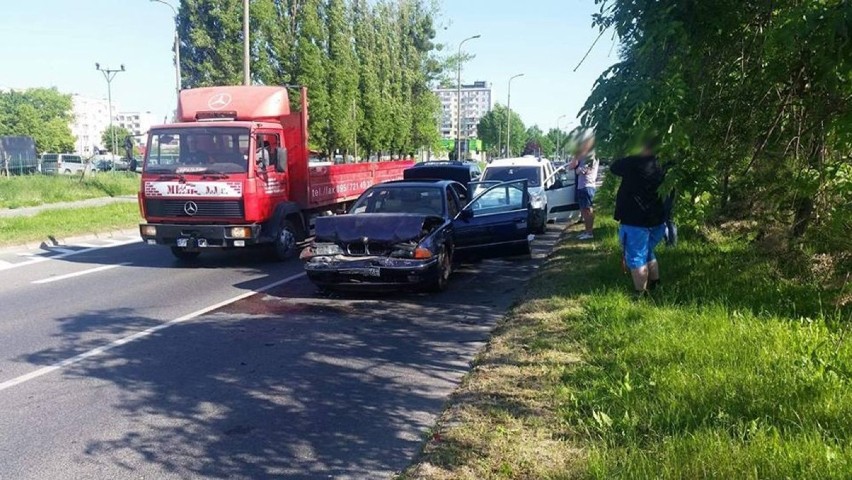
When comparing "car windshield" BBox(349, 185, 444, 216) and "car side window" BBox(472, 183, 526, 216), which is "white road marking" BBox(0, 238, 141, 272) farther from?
"car side window" BBox(472, 183, 526, 216)

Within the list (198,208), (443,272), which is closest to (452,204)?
(443,272)

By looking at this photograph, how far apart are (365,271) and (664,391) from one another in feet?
16.4

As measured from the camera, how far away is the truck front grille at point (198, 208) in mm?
11250

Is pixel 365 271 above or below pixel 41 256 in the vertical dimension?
above

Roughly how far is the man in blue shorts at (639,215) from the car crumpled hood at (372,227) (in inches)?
113

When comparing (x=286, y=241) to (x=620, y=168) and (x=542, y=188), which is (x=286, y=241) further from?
(x=620, y=168)

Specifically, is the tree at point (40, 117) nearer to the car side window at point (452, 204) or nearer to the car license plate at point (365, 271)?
the car side window at point (452, 204)

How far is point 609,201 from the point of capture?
58.1ft

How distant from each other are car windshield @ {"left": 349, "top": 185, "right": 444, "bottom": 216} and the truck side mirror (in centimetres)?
223

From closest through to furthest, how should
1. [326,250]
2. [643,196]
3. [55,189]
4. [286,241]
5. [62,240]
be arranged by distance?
1. [643,196]
2. [326,250]
3. [286,241]
4. [62,240]
5. [55,189]

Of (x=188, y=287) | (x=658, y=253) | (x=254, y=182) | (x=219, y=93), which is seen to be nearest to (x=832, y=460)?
(x=658, y=253)

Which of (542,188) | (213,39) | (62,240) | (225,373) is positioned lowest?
Result: (225,373)

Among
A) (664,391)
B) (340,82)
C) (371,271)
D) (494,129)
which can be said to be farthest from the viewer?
(494,129)

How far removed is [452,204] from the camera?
1067 centimetres
